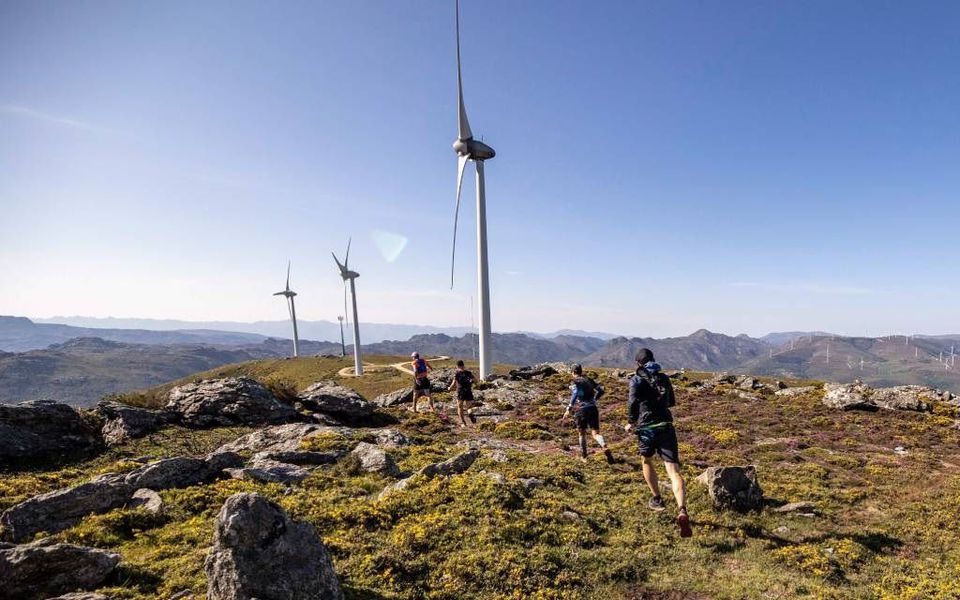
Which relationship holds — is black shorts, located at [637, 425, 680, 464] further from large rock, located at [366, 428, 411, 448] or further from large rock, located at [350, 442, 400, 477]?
large rock, located at [366, 428, 411, 448]

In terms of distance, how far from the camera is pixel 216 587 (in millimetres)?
7738

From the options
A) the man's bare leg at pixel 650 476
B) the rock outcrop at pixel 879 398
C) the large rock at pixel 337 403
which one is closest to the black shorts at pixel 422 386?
the large rock at pixel 337 403

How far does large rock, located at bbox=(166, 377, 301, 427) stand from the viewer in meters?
27.5

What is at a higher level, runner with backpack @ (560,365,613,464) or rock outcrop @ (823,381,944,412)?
runner with backpack @ (560,365,613,464)

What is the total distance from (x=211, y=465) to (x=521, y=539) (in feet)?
38.1

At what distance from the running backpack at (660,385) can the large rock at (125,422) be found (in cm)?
2484

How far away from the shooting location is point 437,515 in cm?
1281

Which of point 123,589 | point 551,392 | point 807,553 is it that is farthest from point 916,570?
point 551,392

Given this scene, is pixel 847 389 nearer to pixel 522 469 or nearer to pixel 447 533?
pixel 522 469

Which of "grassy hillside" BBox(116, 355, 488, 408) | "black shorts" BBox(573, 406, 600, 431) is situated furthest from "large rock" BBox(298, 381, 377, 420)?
"black shorts" BBox(573, 406, 600, 431)

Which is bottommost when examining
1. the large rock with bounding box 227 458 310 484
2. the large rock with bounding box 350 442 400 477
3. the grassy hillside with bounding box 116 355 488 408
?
the grassy hillside with bounding box 116 355 488 408

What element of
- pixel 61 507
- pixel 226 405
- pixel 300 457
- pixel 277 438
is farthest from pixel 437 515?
pixel 226 405

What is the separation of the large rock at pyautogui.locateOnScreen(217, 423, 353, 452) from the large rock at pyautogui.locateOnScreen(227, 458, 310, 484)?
3747 millimetres

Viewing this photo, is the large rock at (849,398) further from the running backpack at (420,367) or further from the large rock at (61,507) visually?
the large rock at (61,507)
